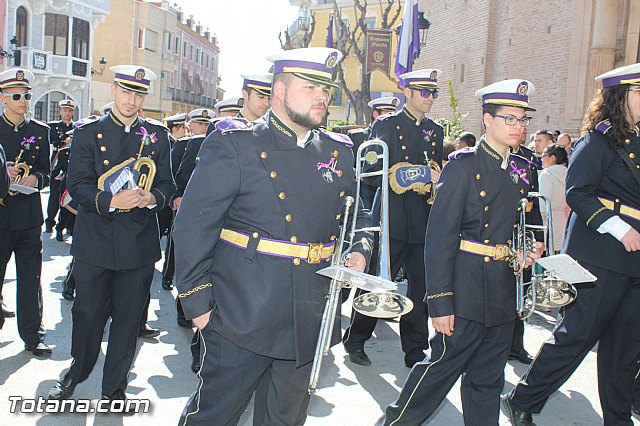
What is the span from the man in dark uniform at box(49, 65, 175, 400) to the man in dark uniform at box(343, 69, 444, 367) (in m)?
2.29

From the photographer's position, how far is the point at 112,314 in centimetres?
521

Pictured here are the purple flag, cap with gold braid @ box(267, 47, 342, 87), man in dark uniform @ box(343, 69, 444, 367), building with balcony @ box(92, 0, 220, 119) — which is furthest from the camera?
building with balcony @ box(92, 0, 220, 119)

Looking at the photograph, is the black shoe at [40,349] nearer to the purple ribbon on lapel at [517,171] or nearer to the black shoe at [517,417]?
the black shoe at [517,417]

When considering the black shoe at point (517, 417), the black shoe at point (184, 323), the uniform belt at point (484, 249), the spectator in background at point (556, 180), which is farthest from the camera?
the spectator in background at point (556, 180)

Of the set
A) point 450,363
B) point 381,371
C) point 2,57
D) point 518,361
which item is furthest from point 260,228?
point 2,57

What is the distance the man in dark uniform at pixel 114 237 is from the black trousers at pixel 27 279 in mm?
1274

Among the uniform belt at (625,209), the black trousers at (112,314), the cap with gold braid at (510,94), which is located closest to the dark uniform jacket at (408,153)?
the uniform belt at (625,209)

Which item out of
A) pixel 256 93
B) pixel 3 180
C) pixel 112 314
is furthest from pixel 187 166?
pixel 112 314

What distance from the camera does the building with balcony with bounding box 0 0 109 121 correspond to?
3856cm

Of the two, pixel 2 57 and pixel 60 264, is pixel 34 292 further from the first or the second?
pixel 2 57

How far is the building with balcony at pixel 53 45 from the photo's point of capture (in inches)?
1518

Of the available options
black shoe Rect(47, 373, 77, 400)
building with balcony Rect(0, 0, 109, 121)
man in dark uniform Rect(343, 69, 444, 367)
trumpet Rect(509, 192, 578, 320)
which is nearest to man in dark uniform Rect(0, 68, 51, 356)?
black shoe Rect(47, 373, 77, 400)

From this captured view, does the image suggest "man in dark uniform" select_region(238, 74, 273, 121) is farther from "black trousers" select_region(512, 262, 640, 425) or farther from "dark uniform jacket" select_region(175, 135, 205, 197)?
"black trousers" select_region(512, 262, 640, 425)

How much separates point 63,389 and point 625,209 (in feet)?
13.3
